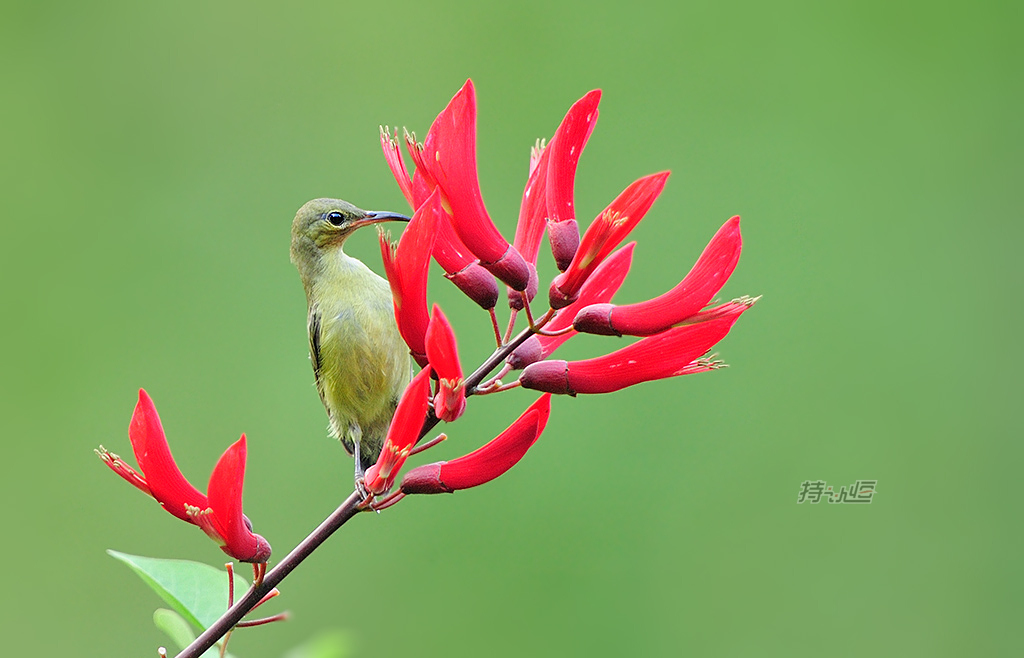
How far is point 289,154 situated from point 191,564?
2453mm

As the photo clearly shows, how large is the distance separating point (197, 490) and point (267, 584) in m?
0.08

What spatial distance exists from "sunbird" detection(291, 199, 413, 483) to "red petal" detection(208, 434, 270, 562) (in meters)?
0.38

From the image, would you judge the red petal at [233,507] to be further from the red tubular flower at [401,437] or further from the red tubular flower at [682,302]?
the red tubular flower at [682,302]

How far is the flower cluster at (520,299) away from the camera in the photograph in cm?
72

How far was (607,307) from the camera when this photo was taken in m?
0.75

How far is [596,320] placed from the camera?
0.75 meters

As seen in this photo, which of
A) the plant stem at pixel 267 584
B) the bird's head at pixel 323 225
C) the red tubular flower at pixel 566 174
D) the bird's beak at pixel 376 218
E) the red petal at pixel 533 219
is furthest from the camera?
the bird's head at pixel 323 225

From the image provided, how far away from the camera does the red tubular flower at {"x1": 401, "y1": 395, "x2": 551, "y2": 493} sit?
2.38 feet

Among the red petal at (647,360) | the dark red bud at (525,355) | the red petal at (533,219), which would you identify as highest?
the red petal at (533,219)

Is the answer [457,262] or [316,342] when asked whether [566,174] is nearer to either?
[457,262]

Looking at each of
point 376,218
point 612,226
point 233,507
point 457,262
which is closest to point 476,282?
point 457,262

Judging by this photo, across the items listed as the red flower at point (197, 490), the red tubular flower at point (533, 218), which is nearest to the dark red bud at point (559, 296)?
the red tubular flower at point (533, 218)

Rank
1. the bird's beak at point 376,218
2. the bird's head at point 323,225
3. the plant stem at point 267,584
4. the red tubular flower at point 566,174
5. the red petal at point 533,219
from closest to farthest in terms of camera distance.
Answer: the plant stem at point 267,584, the red tubular flower at point 566,174, the red petal at point 533,219, the bird's beak at point 376,218, the bird's head at point 323,225

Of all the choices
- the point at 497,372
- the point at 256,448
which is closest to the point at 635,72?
the point at 256,448
